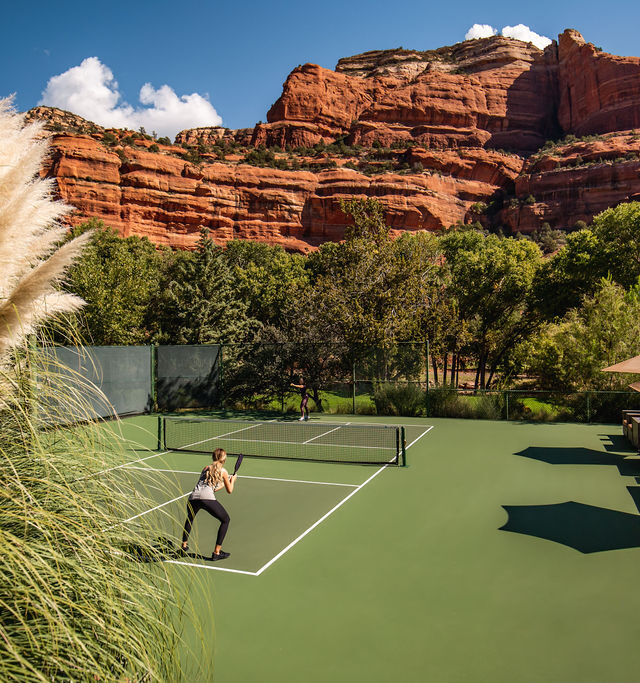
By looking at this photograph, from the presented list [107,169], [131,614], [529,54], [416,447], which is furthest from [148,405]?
[529,54]

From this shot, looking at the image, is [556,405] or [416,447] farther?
[556,405]

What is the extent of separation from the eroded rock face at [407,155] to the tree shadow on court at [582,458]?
45.0 m

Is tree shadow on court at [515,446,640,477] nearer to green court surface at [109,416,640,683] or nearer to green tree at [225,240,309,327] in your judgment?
green court surface at [109,416,640,683]

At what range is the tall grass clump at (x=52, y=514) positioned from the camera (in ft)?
5.75

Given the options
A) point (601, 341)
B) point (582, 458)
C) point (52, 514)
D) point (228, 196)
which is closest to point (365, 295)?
point (601, 341)

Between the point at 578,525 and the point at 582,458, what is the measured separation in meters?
4.47

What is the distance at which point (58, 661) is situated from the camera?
165 centimetres

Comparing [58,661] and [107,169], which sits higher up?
[107,169]

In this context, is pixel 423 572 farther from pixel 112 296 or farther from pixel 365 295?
pixel 112 296

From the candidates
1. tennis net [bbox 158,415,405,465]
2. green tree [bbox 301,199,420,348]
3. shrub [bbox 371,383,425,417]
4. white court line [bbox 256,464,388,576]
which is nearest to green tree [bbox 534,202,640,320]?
green tree [bbox 301,199,420,348]

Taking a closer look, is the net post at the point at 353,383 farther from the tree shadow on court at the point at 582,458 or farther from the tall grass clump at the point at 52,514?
the tall grass clump at the point at 52,514

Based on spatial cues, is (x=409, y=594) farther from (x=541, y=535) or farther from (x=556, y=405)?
(x=556, y=405)

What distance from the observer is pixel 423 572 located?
5680 millimetres

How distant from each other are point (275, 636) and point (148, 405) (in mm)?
15577
